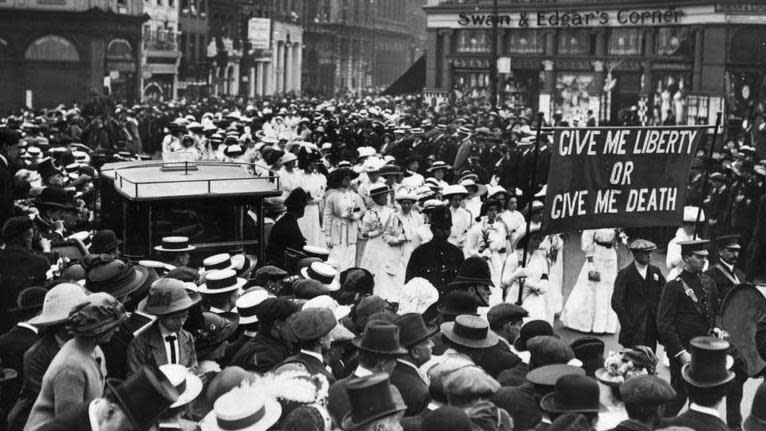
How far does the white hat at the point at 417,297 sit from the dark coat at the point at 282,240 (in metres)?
2.94

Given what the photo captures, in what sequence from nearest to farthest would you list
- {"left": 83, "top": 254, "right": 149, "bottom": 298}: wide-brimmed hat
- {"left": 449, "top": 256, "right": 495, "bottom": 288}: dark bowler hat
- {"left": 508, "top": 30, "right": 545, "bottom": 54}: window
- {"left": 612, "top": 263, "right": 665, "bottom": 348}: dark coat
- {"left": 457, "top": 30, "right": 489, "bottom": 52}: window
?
1. {"left": 83, "top": 254, "right": 149, "bottom": 298}: wide-brimmed hat
2. {"left": 449, "top": 256, "right": 495, "bottom": 288}: dark bowler hat
3. {"left": 612, "top": 263, "right": 665, "bottom": 348}: dark coat
4. {"left": 508, "top": 30, "right": 545, "bottom": 54}: window
5. {"left": 457, "top": 30, "right": 489, "bottom": 52}: window

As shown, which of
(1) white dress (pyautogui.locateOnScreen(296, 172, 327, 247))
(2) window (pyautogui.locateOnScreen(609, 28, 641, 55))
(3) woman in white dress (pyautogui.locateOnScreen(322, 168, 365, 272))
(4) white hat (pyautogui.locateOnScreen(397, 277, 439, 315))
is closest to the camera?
(4) white hat (pyautogui.locateOnScreen(397, 277, 439, 315))

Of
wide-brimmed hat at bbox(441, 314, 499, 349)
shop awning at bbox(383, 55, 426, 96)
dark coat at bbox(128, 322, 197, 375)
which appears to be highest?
shop awning at bbox(383, 55, 426, 96)

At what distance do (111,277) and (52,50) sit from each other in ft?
136

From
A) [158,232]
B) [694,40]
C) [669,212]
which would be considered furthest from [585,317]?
[694,40]

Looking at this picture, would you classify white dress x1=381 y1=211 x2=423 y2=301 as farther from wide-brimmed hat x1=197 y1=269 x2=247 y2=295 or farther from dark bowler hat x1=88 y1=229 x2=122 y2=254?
wide-brimmed hat x1=197 y1=269 x2=247 y2=295

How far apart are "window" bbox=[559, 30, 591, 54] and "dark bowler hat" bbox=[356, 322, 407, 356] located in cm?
3774

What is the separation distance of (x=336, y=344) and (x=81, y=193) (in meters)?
9.03

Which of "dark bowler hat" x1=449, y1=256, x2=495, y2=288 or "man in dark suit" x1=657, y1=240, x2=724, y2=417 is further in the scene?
"dark bowler hat" x1=449, y1=256, x2=495, y2=288

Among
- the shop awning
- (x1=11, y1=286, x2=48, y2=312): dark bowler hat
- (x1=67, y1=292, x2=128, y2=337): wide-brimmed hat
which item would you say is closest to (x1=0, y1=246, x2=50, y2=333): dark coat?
(x1=11, y1=286, x2=48, y2=312): dark bowler hat

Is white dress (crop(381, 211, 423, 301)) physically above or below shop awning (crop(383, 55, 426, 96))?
below

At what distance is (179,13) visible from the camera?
193ft

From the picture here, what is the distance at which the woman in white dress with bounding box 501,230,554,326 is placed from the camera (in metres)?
11.5

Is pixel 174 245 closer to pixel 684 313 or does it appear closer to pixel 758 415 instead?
pixel 684 313
